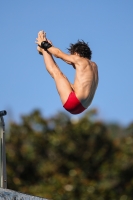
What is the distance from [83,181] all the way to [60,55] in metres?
15.1

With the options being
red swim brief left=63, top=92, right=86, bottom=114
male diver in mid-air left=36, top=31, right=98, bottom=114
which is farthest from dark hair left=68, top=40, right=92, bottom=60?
red swim brief left=63, top=92, right=86, bottom=114

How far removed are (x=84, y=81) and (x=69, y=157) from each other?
52.9 feet

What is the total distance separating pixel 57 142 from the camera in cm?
2400

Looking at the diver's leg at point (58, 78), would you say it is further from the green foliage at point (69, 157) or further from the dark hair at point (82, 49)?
the green foliage at point (69, 157)

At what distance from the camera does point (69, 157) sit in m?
23.9

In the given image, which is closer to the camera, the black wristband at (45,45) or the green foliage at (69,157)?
the black wristband at (45,45)

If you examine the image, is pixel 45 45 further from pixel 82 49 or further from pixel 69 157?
pixel 69 157

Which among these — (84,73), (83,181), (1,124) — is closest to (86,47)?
(84,73)

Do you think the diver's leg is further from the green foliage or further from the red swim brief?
the green foliage

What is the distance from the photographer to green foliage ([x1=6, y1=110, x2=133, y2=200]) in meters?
22.7

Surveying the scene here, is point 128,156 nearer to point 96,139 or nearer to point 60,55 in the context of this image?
point 96,139

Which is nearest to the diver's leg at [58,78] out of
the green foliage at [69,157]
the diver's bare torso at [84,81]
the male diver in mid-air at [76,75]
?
the male diver in mid-air at [76,75]

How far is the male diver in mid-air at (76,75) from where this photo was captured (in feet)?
26.3

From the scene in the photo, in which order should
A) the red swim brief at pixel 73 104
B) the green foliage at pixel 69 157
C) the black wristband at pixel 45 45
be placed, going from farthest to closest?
1. the green foliage at pixel 69 157
2. the black wristband at pixel 45 45
3. the red swim brief at pixel 73 104
